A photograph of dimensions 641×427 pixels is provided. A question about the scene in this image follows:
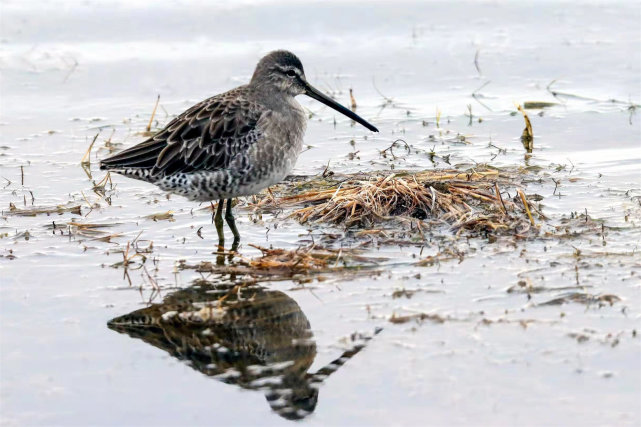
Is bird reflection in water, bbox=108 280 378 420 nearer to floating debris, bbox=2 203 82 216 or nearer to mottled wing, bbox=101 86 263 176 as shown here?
mottled wing, bbox=101 86 263 176

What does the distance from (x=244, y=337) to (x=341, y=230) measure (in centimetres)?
187

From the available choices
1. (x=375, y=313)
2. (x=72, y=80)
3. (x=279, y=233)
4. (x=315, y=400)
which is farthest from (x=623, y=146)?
(x=72, y=80)

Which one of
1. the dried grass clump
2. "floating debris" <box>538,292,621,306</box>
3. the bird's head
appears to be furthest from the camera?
the bird's head

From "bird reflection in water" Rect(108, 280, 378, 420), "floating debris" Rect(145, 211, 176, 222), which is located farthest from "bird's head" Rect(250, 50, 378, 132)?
"bird reflection in water" Rect(108, 280, 378, 420)

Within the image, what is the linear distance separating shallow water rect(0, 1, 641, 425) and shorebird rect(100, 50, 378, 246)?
14.8 inches

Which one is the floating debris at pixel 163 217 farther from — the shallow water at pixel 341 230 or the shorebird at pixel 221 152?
the shorebird at pixel 221 152

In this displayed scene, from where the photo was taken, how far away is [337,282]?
6219 millimetres

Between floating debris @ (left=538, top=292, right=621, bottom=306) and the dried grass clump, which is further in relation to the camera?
the dried grass clump

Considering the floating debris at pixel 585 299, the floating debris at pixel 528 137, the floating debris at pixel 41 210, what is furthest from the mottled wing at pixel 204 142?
the floating debris at pixel 528 137

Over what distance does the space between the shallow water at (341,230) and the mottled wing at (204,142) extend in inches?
19.8

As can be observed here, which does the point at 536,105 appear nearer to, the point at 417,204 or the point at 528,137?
the point at 528,137

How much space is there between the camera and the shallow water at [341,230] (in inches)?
194

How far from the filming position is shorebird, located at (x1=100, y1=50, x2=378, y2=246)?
721 cm

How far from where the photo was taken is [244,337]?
5.55m
